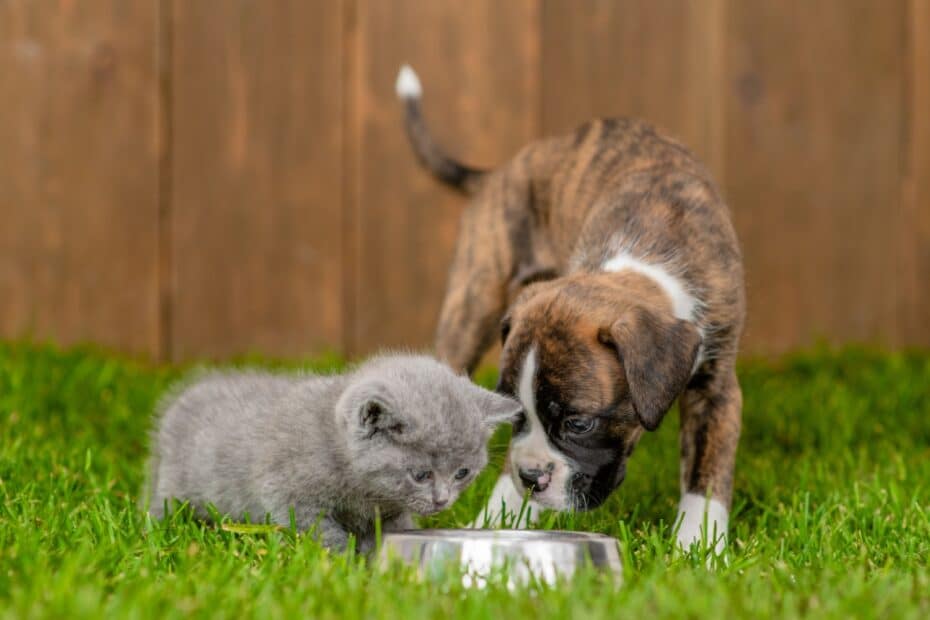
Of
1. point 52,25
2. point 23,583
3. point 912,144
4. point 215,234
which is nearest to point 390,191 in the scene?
point 215,234

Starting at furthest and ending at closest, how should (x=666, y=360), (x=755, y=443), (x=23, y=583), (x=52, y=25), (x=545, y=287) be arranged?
(x=52, y=25) < (x=755, y=443) < (x=545, y=287) < (x=666, y=360) < (x=23, y=583)

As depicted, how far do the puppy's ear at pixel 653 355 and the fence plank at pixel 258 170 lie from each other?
3037 mm

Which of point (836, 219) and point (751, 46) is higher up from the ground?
point (751, 46)

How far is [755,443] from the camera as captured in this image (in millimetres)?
4973

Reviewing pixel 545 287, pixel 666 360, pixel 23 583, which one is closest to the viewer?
pixel 23 583

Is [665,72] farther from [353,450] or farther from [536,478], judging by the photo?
[353,450]

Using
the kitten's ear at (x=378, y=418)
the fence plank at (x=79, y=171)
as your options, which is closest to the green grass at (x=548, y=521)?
the kitten's ear at (x=378, y=418)

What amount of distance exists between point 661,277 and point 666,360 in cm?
54

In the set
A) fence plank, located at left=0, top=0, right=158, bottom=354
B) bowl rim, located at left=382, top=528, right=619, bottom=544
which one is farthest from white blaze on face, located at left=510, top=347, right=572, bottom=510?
fence plank, located at left=0, top=0, right=158, bottom=354

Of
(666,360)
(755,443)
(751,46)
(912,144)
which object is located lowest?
(755,443)

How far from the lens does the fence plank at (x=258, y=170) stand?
622 centimetres

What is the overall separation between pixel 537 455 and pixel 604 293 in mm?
514

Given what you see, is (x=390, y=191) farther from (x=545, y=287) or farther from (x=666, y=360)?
(x=666, y=360)

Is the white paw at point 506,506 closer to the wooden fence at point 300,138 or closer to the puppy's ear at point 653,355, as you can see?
the puppy's ear at point 653,355
